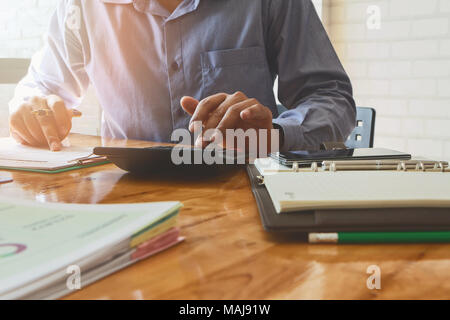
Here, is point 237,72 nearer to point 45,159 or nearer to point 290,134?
point 290,134

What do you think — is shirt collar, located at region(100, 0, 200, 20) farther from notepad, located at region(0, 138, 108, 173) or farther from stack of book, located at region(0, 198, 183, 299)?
stack of book, located at region(0, 198, 183, 299)

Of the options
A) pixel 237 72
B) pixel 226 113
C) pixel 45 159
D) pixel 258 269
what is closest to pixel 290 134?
pixel 226 113

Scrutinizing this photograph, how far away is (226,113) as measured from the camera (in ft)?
2.23

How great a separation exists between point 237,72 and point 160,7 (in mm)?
292

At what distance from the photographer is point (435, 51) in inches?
72.4

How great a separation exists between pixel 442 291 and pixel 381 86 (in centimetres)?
191

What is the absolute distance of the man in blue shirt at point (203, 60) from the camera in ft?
3.58

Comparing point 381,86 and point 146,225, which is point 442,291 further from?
point 381,86

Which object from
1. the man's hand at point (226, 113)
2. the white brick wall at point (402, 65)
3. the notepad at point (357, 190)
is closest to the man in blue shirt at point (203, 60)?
the man's hand at point (226, 113)

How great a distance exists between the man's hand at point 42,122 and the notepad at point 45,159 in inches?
1.0

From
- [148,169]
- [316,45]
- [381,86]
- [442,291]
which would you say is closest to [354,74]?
[381,86]

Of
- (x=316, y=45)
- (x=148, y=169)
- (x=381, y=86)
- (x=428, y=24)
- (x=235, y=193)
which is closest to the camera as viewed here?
(x=235, y=193)

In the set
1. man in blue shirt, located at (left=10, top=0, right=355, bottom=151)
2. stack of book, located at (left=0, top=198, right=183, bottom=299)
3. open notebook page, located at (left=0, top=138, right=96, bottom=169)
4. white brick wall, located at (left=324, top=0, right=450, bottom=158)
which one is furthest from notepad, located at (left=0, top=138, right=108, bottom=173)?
white brick wall, located at (left=324, top=0, right=450, bottom=158)

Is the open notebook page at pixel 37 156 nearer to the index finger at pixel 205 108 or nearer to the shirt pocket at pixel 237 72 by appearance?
the index finger at pixel 205 108
